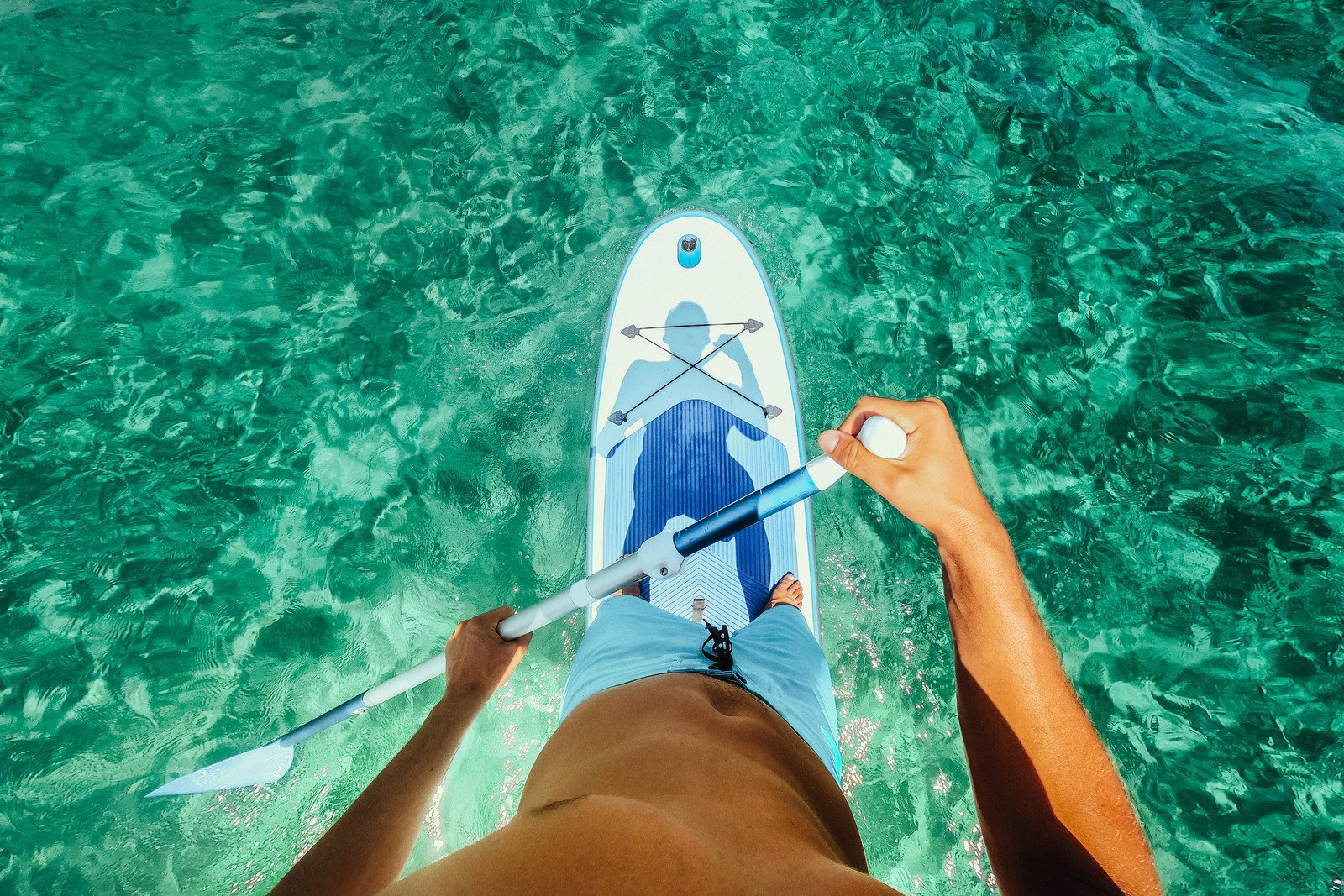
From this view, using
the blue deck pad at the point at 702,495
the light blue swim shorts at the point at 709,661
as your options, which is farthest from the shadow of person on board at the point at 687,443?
the light blue swim shorts at the point at 709,661

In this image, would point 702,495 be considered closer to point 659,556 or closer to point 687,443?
point 687,443

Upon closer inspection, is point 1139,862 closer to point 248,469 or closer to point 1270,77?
point 248,469

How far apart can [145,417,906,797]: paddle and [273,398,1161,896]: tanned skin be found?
207 millimetres

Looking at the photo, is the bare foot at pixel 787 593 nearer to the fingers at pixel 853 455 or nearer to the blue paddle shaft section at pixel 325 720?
the fingers at pixel 853 455

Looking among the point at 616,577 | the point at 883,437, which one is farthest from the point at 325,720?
the point at 883,437

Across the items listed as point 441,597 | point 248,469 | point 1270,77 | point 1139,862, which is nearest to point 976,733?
point 1139,862

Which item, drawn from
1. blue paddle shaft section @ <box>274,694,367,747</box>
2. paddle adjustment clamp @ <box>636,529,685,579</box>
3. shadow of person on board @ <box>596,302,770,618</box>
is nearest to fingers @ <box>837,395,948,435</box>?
paddle adjustment clamp @ <box>636,529,685,579</box>

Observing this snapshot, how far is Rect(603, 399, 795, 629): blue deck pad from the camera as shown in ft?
10.3

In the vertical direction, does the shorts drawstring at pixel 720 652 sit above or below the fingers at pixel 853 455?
below

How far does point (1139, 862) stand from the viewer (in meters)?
1.22

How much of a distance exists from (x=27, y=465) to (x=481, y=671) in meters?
3.37

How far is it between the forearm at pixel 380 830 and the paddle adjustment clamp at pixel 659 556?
83 centimetres

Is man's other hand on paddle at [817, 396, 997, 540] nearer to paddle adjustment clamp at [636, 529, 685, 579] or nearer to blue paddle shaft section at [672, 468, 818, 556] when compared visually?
blue paddle shaft section at [672, 468, 818, 556]

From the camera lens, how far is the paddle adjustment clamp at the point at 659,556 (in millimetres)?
2344
